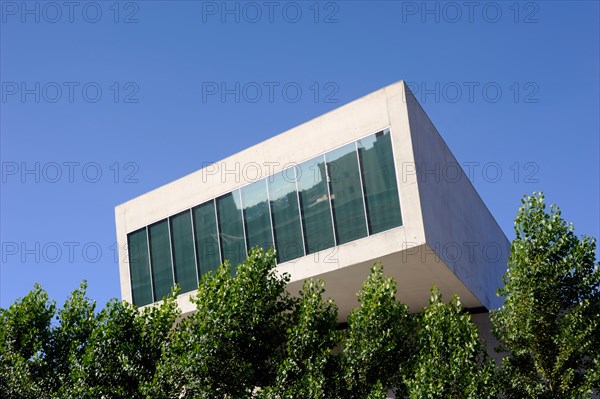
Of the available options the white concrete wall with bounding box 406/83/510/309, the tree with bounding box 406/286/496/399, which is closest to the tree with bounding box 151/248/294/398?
the tree with bounding box 406/286/496/399

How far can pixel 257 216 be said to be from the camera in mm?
26375

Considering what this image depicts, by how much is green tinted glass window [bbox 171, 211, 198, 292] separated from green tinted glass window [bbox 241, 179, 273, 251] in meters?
2.57

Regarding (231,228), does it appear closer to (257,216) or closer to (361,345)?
(257,216)

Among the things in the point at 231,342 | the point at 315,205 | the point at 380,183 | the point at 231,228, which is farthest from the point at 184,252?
the point at 380,183

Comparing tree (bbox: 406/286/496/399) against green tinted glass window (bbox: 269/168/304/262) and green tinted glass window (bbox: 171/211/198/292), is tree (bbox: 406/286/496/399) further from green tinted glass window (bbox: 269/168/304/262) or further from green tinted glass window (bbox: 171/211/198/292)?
green tinted glass window (bbox: 171/211/198/292)

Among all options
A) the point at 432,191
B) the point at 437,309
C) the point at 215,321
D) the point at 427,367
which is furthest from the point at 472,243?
the point at 215,321

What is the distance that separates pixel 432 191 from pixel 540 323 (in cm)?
484

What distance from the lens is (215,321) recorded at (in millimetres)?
21891

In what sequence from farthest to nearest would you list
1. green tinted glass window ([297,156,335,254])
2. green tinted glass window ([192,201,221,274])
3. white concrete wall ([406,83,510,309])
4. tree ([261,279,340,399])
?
1. green tinted glass window ([192,201,221,274])
2. green tinted glass window ([297,156,335,254])
3. white concrete wall ([406,83,510,309])
4. tree ([261,279,340,399])

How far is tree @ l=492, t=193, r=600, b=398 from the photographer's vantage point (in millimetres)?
21922

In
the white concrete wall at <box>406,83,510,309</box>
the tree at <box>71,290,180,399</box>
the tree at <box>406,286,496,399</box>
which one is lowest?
the tree at <box>406,286,496,399</box>

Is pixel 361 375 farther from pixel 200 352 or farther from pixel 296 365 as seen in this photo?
pixel 200 352

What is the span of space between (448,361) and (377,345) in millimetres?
1827

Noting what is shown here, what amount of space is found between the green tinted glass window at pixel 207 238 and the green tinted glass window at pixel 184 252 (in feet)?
1.08
